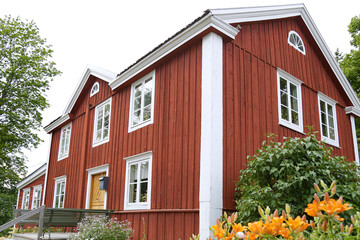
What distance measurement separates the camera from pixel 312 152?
5.93 meters

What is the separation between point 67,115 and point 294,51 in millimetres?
9407

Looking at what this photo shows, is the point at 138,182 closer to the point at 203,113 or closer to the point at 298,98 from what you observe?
the point at 203,113

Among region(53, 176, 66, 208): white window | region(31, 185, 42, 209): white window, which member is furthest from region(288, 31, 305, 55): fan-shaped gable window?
region(31, 185, 42, 209): white window

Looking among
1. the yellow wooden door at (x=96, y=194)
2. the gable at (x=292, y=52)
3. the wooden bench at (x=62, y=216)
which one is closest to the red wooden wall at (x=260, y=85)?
the gable at (x=292, y=52)

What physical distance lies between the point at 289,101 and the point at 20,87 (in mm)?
17054

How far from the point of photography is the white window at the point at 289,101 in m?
9.25

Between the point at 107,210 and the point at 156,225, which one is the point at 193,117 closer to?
the point at 156,225

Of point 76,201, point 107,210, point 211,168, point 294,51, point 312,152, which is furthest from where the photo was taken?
point 76,201

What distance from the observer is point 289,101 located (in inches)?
372

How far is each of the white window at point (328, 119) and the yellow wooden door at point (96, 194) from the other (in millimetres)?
7357

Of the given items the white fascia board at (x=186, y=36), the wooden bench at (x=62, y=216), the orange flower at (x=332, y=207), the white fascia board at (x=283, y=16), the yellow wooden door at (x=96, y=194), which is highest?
the white fascia board at (x=283, y=16)

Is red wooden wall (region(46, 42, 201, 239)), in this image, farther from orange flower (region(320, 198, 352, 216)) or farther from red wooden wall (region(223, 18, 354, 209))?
orange flower (region(320, 198, 352, 216))

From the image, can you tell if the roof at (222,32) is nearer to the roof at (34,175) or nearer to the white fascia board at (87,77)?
the white fascia board at (87,77)

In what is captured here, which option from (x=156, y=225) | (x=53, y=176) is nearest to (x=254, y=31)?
(x=156, y=225)
